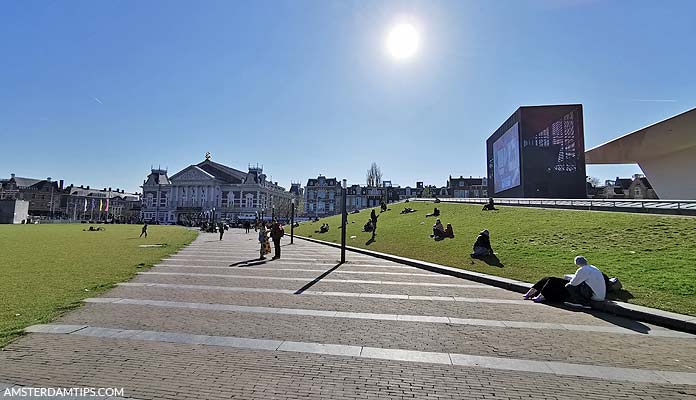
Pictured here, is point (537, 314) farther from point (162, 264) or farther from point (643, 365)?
point (162, 264)

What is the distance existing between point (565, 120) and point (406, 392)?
54.6 metres

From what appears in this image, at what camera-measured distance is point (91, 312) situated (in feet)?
24.1

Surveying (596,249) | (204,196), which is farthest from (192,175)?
(596,249)

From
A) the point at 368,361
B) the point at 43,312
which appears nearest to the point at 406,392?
the point at 368,361

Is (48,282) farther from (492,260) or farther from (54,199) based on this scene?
(54,199)

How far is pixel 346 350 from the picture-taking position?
534 centimetres

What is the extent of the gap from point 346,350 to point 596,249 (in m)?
12.5

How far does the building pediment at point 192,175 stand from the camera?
348ft

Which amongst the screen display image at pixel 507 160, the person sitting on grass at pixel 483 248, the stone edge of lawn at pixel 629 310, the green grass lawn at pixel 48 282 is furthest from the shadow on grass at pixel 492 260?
the screen display image at pixel 507 160

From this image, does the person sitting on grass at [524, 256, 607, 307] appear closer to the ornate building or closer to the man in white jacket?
the man in white jacket

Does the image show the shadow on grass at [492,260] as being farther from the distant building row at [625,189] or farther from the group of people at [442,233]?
the distant building row at [625,189]

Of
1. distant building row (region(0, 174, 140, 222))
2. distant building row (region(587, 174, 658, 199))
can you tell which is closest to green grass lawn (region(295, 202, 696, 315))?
distant building row (region(587, 174, 658, 199))

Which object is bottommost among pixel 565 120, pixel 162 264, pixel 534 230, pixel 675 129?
pixel 162 264

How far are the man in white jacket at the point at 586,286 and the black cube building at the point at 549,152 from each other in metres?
44.5
